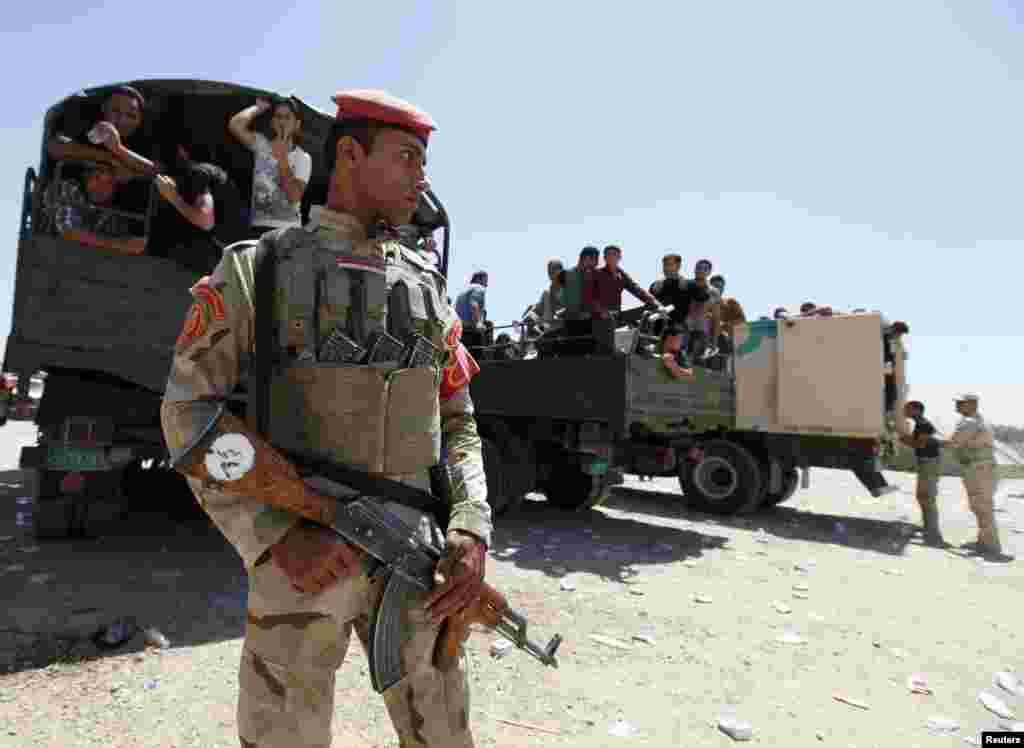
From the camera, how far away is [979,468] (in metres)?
6.58

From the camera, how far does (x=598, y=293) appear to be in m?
6.59

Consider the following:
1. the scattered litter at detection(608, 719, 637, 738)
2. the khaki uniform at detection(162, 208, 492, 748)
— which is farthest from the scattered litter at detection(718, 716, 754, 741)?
the khaki uniform at detection(162, 208, 492, 748)

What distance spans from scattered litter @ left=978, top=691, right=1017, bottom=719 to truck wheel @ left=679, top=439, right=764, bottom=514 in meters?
4.41

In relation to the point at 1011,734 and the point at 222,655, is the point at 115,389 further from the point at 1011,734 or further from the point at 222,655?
the point at 1011,734

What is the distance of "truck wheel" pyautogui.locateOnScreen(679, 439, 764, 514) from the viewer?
7273 mm

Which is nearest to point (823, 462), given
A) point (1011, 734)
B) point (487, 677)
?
point (1011, 734)

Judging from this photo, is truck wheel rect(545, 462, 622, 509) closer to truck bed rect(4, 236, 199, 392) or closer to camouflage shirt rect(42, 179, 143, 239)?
truck bed rect(4, 236, 199, 392)

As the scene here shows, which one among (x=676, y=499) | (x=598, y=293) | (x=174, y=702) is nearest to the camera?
(x=174, y=702)

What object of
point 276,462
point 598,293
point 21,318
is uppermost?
point 598,293

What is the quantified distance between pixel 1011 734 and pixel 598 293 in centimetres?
481

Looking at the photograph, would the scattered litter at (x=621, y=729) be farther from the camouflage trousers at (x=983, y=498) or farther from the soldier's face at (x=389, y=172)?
the camouflage trousers at (x=983, y=498)

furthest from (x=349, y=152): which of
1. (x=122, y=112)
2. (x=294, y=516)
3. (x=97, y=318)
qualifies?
Answer: (x=122, y=112)

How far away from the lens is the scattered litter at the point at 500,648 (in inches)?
118

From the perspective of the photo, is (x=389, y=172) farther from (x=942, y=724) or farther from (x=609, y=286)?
(x=609, y=286)
